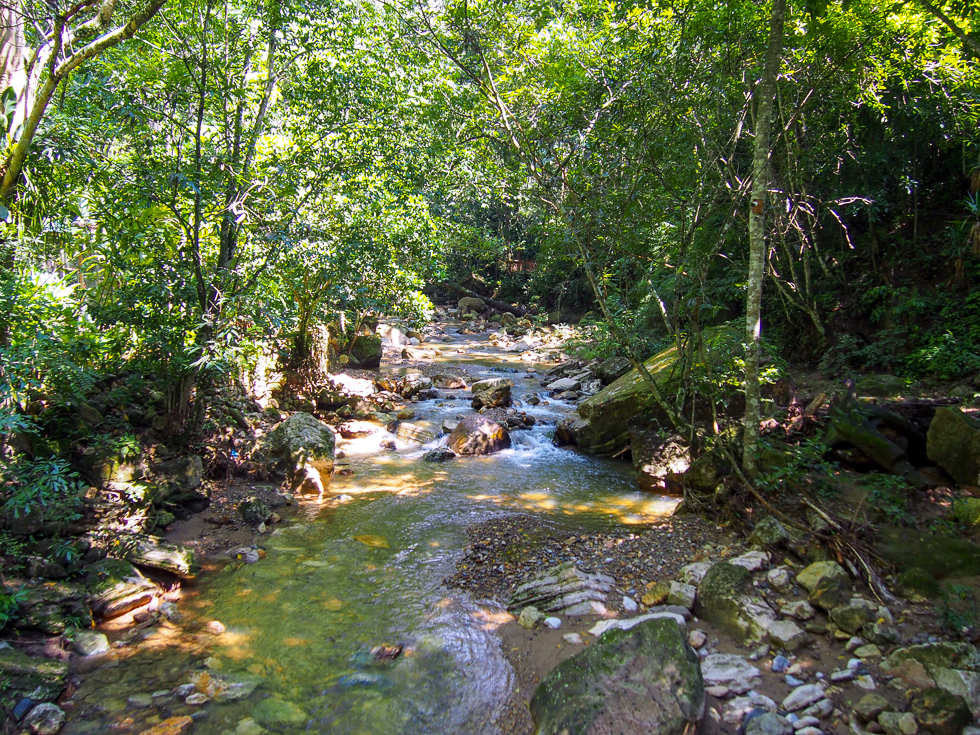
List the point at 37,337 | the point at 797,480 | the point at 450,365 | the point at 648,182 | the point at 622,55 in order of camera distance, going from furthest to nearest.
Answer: the point at 450,365 → the point at 648,182 → the point at 622,55 → the point at 797,480 → the point at 37,337

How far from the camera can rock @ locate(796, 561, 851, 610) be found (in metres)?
3.65

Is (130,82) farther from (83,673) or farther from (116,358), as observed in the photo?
(83,673)

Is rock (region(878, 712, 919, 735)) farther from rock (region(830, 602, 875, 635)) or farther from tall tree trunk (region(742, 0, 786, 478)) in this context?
tall tree trunk (region(742, 0, 786, 478))

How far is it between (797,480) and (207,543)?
5665mm

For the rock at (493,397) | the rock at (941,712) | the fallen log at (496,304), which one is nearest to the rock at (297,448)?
the rock at (493,397)

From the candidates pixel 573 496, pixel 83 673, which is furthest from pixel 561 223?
pixel 83 673

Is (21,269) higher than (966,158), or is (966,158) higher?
(966,158)

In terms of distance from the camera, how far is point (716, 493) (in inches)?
212

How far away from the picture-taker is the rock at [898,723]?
2.57 metres

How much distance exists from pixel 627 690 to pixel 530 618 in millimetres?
1289

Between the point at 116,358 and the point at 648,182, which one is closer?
the point at 116,358

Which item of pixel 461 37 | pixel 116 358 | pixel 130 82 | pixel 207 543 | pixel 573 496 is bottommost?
pixel 573 496

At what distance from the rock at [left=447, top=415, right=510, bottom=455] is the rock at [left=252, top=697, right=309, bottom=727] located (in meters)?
5.14

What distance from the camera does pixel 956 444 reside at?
512 centimetres
